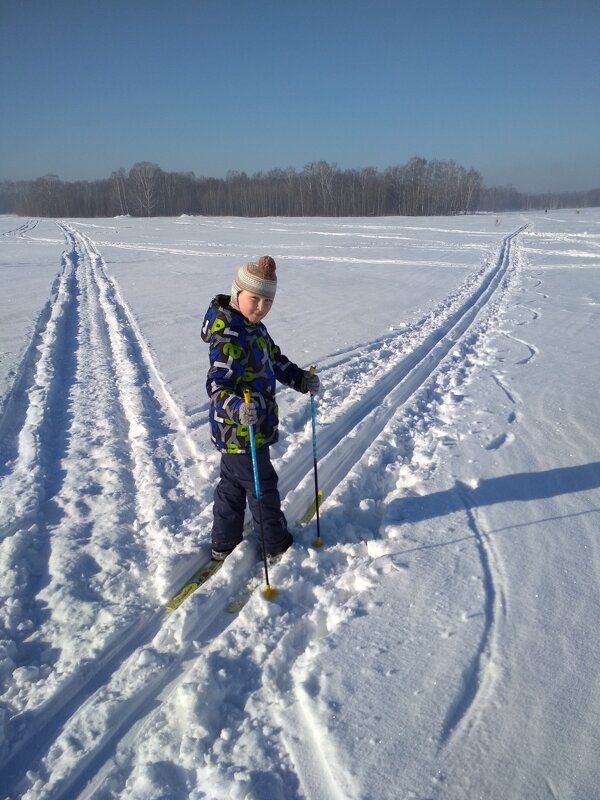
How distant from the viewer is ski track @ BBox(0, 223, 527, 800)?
194cm

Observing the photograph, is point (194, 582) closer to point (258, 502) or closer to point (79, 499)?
point (258, 502)

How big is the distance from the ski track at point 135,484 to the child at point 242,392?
10.4 inches

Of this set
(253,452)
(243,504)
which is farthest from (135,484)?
(253,452)

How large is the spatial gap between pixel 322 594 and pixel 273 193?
7731 centimetres

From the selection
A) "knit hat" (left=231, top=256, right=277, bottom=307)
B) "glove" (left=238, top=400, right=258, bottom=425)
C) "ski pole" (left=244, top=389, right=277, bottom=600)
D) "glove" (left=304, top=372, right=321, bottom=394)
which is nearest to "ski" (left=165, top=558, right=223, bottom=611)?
"ski pole" (left=244, top=389, right=277, bottom=600)

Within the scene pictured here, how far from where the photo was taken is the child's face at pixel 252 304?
8.42 feet

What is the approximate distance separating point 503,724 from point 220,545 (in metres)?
1.75

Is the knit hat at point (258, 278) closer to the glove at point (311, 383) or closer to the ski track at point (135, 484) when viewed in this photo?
the glove at point (311, 383)

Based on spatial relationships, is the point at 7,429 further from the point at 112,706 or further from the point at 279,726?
the point at 279,726

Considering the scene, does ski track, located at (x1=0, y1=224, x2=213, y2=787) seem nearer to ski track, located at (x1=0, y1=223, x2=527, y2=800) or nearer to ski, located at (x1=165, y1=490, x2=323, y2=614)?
ski track, located at (x1=0, y1=223, x2=527, y2=800)

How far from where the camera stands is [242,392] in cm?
267

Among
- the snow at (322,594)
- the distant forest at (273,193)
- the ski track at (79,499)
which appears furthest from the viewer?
the distant forest at (273,193)

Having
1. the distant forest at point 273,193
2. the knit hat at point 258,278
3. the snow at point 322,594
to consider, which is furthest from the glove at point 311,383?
the distant forest at point 273,193

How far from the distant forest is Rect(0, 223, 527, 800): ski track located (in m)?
66.4
